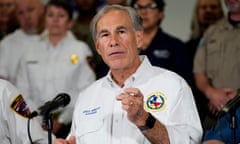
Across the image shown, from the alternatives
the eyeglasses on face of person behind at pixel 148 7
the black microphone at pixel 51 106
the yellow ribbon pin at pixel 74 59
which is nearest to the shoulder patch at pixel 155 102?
the black microphone at pixel 51 106

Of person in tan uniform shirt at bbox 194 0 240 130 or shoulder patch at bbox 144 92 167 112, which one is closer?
shoulder patch at bbox 144 92 167 112

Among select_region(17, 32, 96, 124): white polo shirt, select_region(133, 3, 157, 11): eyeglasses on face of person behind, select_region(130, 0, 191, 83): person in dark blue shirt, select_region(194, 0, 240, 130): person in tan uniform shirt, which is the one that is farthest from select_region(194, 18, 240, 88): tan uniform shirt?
select_region(17, 32, 96, 124): white polo shirt

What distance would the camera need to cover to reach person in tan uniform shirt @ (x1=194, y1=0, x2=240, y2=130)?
4453mm

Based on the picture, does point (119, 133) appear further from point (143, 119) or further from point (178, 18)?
point (178, 18)

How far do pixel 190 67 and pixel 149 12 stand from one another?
538mm

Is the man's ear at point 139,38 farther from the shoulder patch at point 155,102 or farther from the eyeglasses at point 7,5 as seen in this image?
the eyeglasses at point 7,5

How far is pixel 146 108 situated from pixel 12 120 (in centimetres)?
75

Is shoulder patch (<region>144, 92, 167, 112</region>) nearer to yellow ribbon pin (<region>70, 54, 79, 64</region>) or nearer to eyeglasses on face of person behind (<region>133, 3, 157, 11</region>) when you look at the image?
eyeglasses on face of person behind (<region>133, 3, 157, 11</region>)

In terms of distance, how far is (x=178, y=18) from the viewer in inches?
248

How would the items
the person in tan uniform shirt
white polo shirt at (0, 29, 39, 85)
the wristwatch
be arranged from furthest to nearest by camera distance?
white polo shirt at (0, 29, 39, 85) < the person in tan uniform shirt < the wristwatch

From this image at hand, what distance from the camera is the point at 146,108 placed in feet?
10.0

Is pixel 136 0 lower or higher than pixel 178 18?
higher

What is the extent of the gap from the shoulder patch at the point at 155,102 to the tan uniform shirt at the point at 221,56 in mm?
1492

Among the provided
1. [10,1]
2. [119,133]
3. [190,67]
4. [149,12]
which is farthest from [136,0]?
[119,133]
